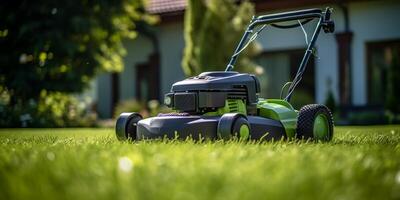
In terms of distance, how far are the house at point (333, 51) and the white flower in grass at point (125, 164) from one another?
35.1ft

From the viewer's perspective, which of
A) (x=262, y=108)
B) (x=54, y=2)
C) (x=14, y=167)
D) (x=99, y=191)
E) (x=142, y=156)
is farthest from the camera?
(x=54, y=2)

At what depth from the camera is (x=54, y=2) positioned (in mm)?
13555

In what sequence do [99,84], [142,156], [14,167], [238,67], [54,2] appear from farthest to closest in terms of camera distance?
[99,84] → [54,2] → [238,67] → [142,156] → [14,167]

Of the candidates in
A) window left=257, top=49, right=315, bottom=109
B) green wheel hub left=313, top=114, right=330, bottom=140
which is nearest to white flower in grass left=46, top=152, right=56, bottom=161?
green wheel hub left=313, top=114, right=330, bottom=140

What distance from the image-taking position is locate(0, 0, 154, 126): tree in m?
13.3

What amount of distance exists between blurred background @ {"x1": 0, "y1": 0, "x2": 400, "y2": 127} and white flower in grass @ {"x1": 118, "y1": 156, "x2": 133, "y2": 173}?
9197 mm

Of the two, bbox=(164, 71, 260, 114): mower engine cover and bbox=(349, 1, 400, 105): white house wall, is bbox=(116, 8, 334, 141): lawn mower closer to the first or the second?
bbox=(164, 71, 260, 114): mower engine cover

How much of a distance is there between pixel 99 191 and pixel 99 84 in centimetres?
1637

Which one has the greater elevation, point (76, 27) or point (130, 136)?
point (76, 27)

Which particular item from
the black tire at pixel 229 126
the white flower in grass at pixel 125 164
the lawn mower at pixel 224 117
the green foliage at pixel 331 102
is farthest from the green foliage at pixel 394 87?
the white flower in grass at pixel 125 164

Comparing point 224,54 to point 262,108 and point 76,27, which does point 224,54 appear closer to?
point 76,27

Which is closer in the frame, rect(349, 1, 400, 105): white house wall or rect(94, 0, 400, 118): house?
rect(349, 1, 400, 105): white house wall

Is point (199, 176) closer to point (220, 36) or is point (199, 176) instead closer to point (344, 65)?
point (220, 36)

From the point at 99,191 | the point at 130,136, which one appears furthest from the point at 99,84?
the point at 99,191
